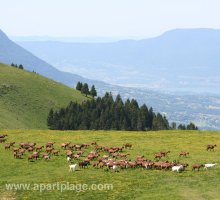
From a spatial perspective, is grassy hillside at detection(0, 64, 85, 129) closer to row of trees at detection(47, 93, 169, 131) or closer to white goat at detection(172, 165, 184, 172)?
row of trees at detection(47, 93, 169, 131)

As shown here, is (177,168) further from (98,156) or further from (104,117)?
(104,117)

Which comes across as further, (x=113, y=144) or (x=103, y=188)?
(x=113, y=144)

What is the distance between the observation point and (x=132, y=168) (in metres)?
43.9

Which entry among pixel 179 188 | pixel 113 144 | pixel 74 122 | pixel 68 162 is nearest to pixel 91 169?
pixel 68 162

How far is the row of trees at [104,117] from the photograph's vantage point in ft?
434

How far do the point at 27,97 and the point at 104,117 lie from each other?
3116cm

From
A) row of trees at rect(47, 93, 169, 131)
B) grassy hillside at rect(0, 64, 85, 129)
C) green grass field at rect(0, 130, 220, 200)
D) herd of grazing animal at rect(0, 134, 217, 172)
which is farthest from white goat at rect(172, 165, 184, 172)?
row of trees at rect(47, 93, 169, 131)

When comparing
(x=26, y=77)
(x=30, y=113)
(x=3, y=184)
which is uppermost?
(x=26, y=77)

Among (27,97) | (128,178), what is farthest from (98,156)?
(27,97)

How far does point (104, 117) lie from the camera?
13662cm

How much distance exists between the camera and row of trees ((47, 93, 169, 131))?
13225 centimetres

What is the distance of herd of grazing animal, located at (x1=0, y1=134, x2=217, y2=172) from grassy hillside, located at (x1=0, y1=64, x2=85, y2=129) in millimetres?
50125

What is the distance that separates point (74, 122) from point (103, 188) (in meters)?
96.8

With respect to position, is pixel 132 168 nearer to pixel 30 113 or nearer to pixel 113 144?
pixel 113 144
